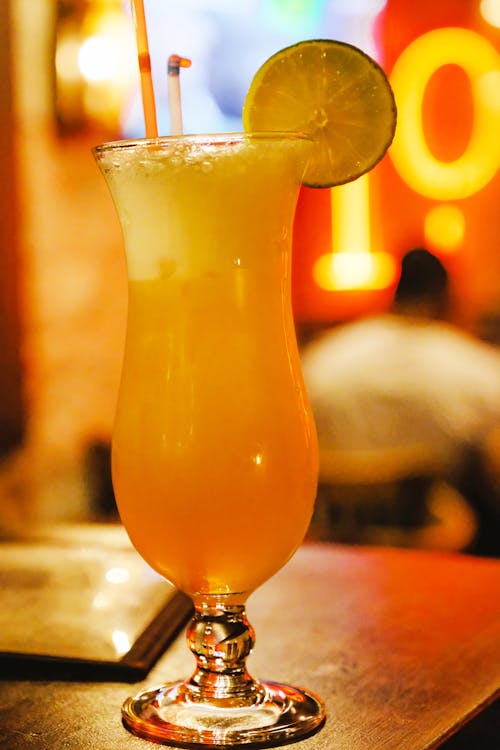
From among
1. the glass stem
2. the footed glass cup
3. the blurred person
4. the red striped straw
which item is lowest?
the blurred person

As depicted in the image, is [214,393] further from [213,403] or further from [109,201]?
[109,201]

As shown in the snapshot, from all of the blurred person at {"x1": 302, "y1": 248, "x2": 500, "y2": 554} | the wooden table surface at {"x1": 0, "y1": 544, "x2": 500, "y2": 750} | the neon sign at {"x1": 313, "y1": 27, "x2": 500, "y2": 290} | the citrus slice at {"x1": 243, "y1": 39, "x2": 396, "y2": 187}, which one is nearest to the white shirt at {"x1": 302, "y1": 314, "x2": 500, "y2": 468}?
the blurred person at {"x1": 302, "y1": 248, "x2": 500, "y2": 554}

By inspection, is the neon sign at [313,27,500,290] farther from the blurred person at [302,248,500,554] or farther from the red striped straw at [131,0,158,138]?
the red striped straw at [131,0,158,138]

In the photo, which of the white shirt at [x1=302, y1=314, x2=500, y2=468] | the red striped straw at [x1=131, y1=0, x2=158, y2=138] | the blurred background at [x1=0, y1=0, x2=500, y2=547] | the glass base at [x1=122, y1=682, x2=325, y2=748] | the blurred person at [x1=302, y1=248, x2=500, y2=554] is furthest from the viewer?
the blurred background at [x1=0, y1=0, x2=500, y2=547]

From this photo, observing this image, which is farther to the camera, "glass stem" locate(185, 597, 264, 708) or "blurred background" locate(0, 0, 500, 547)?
"blurred background" locate(0, 0, 500, 547)

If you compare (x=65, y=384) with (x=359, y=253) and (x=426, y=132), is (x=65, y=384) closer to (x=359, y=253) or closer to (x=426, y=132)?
(x=359, y=253)

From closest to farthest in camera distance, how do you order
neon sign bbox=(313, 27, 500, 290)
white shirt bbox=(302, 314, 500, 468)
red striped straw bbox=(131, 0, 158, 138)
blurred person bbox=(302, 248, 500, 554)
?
red striped straw bbox=(131, 0, 158, 138)
blurred person bbox=(302, 248, 500, 554)
white shirt bbox=(302, 314, 500, 468)
neon sign bbox=(313, 27, 500, 290)

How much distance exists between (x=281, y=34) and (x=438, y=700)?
4972 mm

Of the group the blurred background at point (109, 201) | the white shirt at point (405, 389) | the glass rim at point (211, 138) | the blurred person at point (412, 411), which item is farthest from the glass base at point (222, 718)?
the blurred background at point (109, 201)

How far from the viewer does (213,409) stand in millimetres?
979

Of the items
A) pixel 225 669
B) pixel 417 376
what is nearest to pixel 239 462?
pixel 225 669

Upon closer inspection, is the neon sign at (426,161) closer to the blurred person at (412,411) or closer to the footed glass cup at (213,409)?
the blurred person at (412,411)

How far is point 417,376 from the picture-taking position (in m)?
3.64

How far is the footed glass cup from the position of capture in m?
0.97
